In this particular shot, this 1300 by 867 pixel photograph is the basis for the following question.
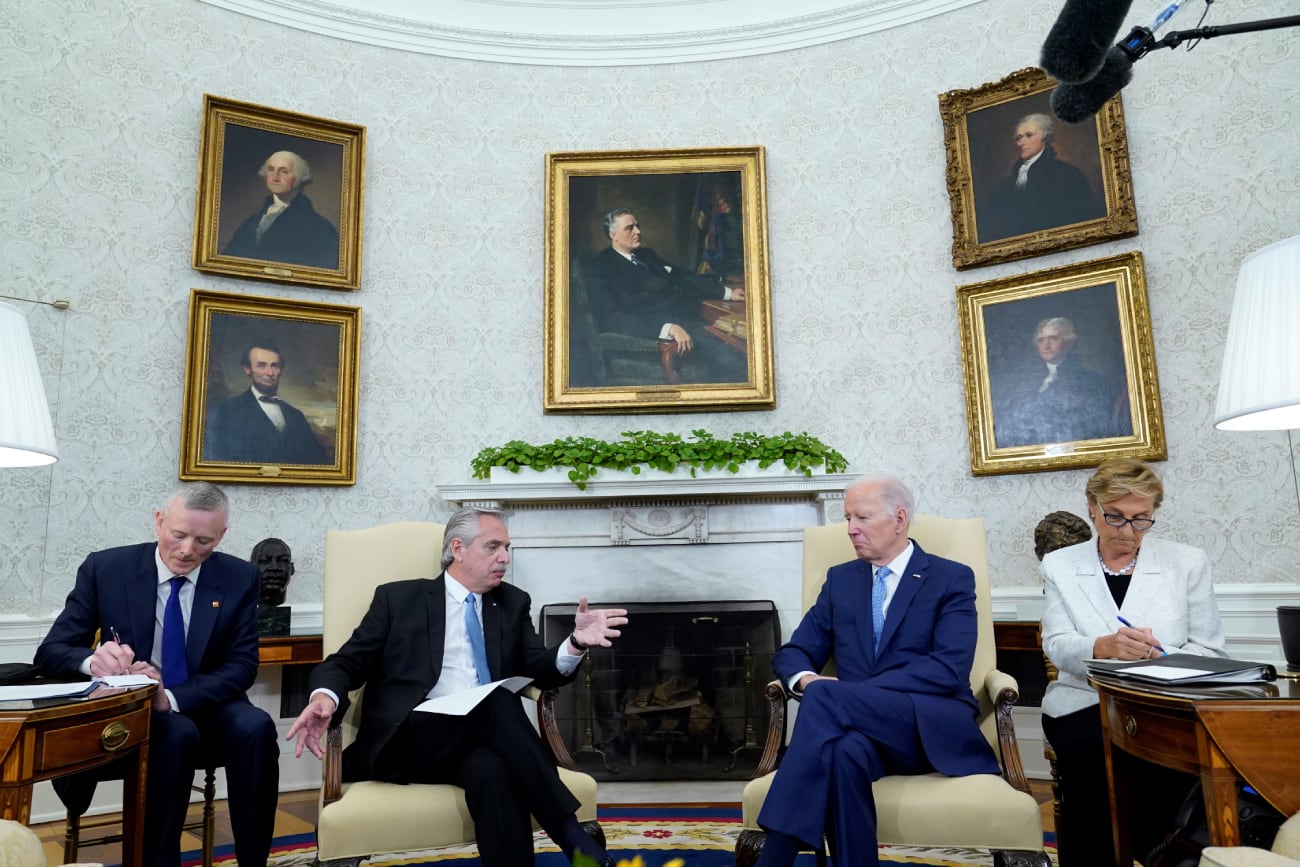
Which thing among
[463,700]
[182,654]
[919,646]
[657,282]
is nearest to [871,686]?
[919,646]

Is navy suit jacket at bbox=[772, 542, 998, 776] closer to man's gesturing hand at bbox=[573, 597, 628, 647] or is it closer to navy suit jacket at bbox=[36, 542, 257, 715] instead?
man's gesturing hand at bbox=[573, 597, 628, 647]

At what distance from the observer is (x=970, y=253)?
536cm

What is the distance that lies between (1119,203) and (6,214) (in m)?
5.95

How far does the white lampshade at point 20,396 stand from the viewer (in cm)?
265

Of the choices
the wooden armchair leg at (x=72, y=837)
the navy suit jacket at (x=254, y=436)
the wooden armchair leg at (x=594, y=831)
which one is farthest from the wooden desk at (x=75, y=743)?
the navy suit jacket at (x=254, y=436)

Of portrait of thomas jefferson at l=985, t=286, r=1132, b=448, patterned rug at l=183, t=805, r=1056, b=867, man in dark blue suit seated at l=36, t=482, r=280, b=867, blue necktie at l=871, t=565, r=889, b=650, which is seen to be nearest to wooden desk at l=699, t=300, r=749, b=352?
portrait of thomas jefferson at l=985, t=286, r=1132, b=448

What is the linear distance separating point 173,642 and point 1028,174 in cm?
495

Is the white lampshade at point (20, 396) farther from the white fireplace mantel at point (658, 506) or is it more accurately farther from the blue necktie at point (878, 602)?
the blue necktie at point (878, 602)

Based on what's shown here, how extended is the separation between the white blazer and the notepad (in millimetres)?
432

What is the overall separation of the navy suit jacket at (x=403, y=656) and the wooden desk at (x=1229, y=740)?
1.85 meters

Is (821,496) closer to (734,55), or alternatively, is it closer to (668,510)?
(668,510)

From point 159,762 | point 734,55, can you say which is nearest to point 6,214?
point 159,762

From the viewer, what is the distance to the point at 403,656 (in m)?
3.11

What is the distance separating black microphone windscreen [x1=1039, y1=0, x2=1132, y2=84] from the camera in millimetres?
1229
